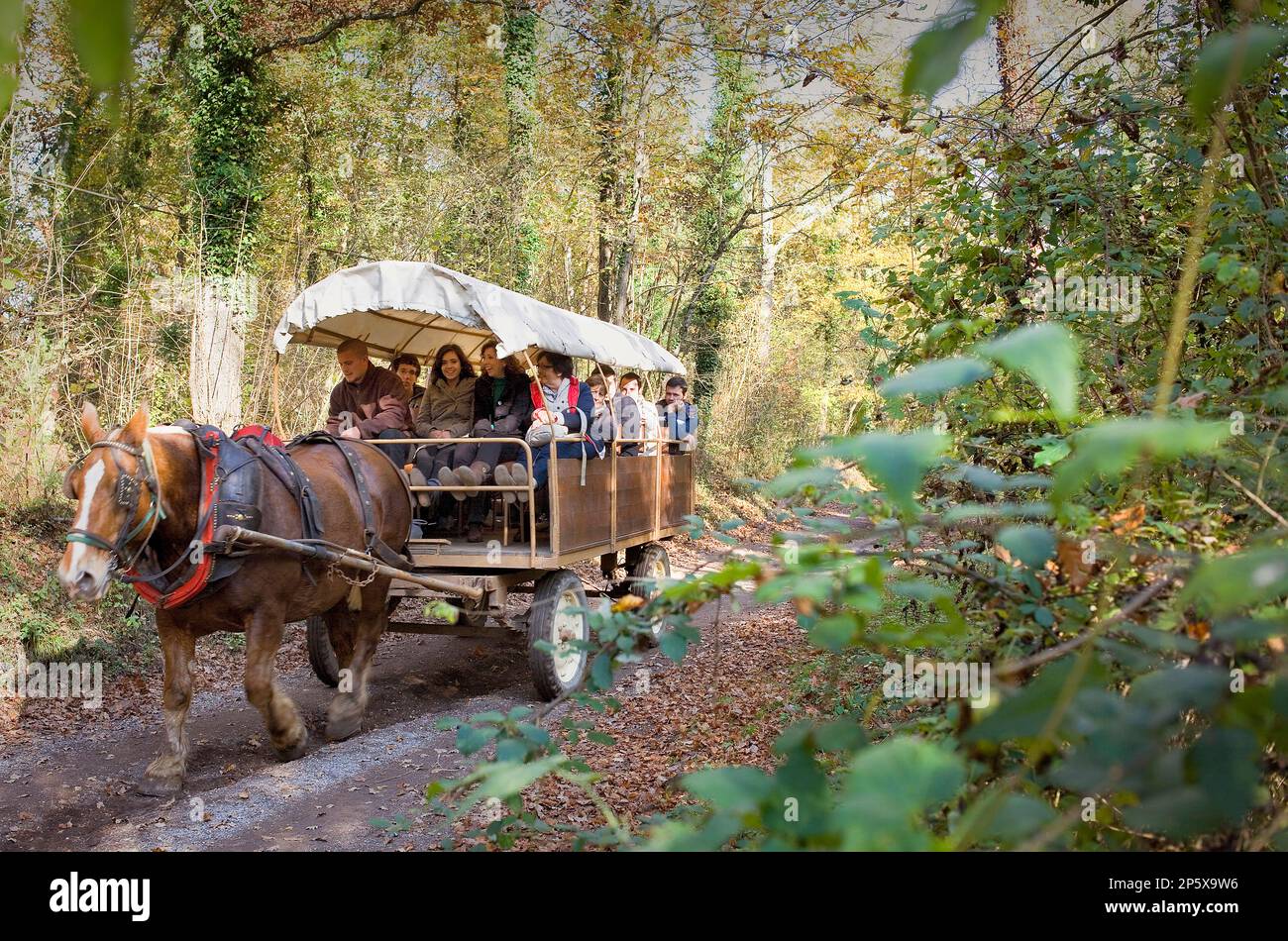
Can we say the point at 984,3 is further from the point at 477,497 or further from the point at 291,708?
the point at 477,497

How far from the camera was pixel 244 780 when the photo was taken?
4891 mm

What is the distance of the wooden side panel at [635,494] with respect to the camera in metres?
7.52

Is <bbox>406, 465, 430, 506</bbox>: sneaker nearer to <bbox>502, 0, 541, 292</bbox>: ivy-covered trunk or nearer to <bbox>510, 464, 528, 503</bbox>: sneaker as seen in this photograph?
<bbox>510, 464, 528, 503</bbox>: sneaker

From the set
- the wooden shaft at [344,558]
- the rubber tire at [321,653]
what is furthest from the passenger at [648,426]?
the rubber tire at [321,653]

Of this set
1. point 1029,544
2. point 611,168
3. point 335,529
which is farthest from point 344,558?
point 611,168

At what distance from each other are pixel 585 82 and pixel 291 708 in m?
12.5

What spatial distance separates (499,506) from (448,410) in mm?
910

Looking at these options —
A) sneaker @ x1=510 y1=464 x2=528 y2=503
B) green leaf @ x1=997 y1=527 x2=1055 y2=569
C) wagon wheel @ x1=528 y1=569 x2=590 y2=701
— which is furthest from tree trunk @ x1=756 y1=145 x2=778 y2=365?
green leaf @ x1=997 y1=527 x2=1055 y2=569

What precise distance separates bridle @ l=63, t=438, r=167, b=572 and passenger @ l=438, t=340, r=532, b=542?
2.33 m

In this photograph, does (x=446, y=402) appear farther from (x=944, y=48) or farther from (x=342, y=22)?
(x=342, y=22)

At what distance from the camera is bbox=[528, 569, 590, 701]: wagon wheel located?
19.8 feet

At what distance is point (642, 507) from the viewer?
8.16m

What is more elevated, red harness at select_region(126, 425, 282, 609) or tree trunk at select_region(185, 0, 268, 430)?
tree trunk at select_region(185, 0, 268, 430)
